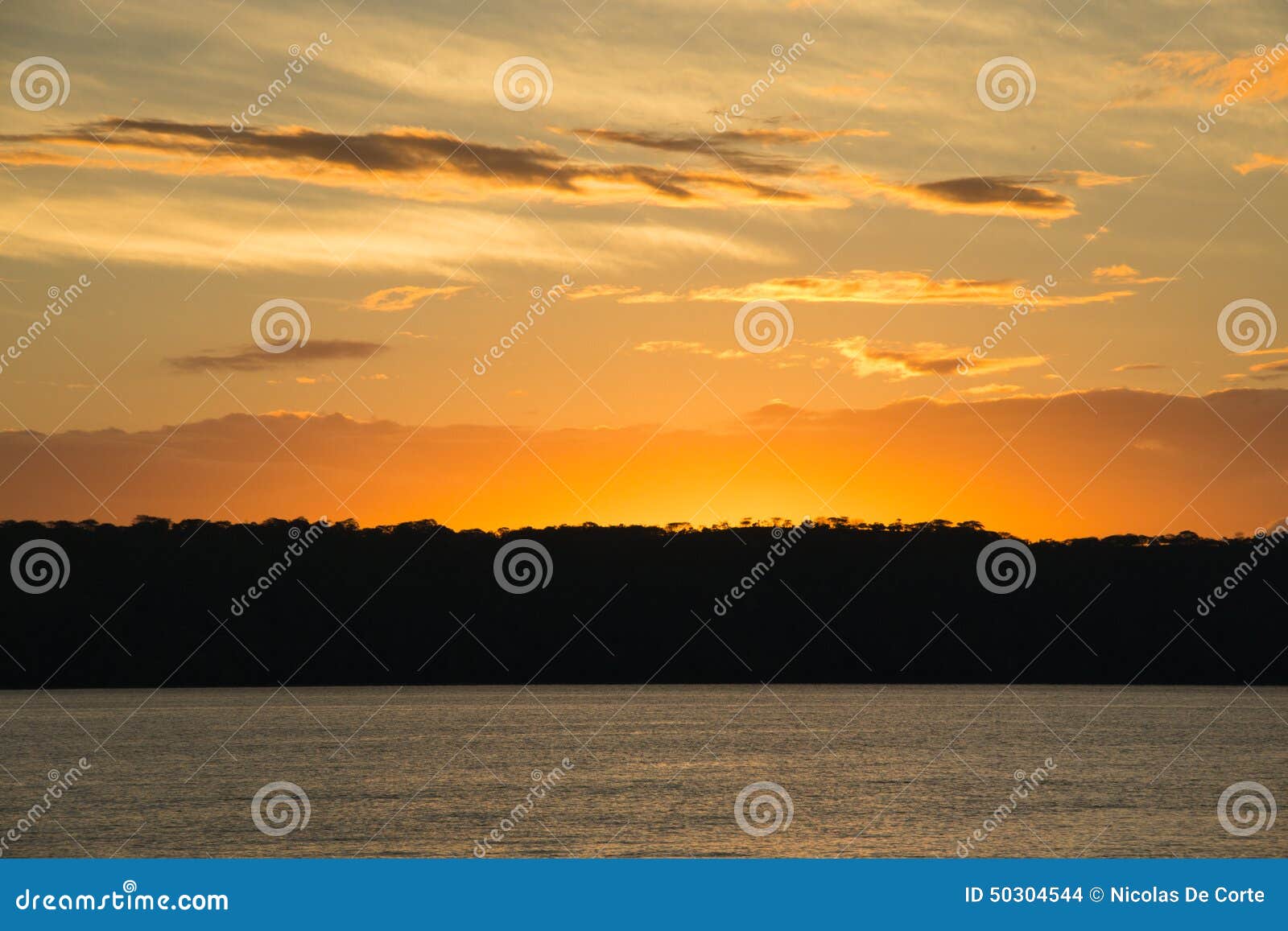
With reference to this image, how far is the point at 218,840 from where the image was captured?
7206 centimetres

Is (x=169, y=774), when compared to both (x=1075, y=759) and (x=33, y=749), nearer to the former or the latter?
(x=33, y=749)

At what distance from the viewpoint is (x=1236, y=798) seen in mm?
97875

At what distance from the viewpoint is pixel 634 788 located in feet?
326

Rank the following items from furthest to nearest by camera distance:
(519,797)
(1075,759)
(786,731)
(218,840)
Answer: (786,731), (1075,759), (519,797), (218,840)

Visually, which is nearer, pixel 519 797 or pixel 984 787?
pixel 519 797

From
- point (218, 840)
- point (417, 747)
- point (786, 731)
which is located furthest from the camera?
point (786, 731)

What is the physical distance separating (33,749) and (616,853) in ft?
326

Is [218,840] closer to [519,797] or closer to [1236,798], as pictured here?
[519,797]

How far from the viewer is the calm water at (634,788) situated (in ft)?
236

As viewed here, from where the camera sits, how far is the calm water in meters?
72.0

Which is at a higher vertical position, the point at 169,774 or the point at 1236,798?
the point at 1236,798

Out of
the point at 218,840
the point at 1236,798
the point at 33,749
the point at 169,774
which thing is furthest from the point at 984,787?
the point at 33,749

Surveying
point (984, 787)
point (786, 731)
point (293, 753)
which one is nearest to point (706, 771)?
point (984, 787)

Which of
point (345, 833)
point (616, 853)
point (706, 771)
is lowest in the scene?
point (345, 833)
